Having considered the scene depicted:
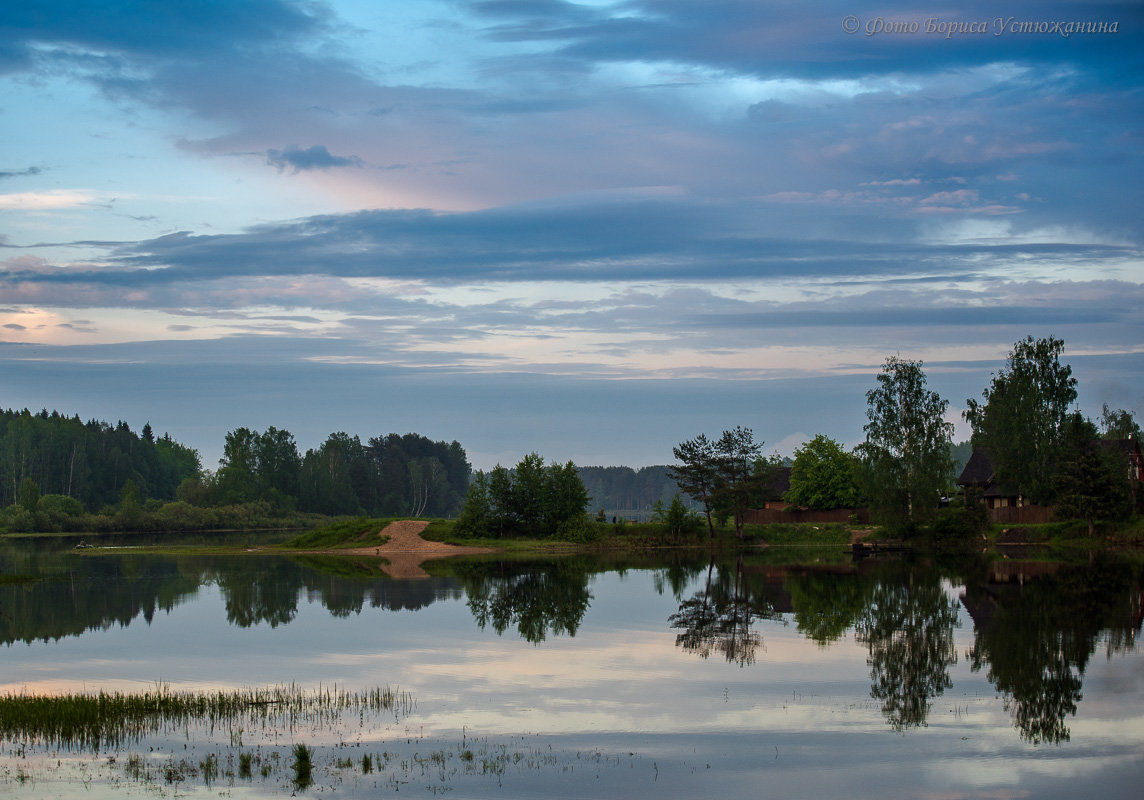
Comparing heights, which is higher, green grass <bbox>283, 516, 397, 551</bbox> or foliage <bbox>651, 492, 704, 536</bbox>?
foliage <bbox>651, 492, 704, 536</bbox>

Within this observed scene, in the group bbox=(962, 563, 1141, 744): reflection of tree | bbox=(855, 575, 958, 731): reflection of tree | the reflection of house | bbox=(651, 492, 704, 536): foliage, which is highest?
the reflection of house

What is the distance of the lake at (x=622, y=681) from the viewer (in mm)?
15438

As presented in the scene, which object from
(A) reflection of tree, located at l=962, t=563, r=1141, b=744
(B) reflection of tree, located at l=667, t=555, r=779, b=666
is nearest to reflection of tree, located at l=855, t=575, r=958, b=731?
(A) reflection of tree, located at l=962, t=563, r=1141, b=744

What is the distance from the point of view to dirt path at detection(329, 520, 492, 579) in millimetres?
66688

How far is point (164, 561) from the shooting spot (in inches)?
2603

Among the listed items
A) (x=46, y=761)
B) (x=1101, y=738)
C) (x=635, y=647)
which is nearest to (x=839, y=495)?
(x=635, y=647)

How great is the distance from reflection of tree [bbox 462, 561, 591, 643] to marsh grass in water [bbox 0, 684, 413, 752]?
31.6 ft

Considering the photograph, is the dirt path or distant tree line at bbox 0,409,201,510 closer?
the dirt path

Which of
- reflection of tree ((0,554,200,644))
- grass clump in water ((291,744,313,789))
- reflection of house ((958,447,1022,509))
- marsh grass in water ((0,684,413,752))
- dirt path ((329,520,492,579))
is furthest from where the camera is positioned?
reflection of house ((958,447,1022,509))

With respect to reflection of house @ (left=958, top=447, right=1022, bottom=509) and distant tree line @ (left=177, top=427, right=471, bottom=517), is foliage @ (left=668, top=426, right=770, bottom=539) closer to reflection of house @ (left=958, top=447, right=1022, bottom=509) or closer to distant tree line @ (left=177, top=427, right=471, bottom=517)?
reflection of house @ (left=958, top=447, right=1022, bottom=509)

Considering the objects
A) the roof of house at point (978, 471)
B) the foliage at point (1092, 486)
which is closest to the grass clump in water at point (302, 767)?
the foliage at point (1092, 486)

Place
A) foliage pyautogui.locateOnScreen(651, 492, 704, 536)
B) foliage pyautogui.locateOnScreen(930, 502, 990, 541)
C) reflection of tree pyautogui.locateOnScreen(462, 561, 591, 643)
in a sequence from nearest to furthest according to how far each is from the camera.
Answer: reflection of tree pyautogui.locateOnScreen(462, 561, 591, 643), foliage pyautogui.locateOnScreen(930, 502, 990, 541), foliage pyautogui.locateOnScreen(651, 492, 704, 536)

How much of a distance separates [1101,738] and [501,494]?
60559 mm

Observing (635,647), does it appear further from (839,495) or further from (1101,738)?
(839,495)
